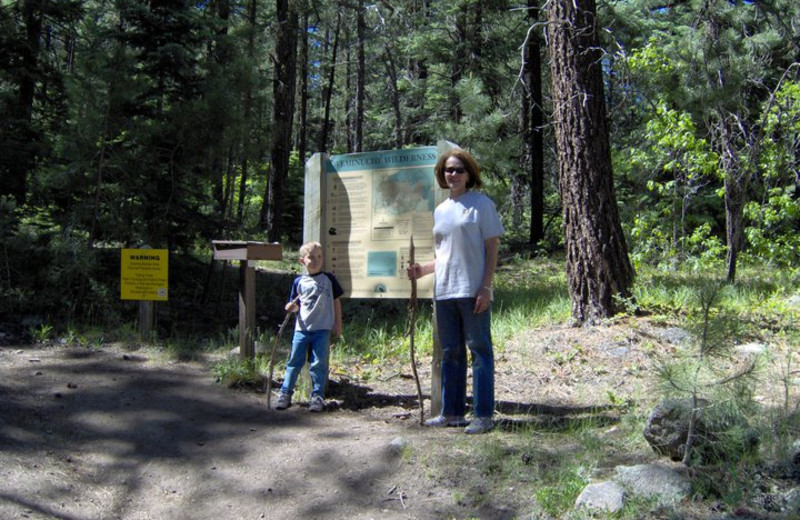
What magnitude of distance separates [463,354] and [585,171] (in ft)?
10.4

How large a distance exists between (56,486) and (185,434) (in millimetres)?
1068

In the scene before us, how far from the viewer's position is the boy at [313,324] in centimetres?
571

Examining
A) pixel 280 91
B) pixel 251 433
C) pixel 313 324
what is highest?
pixel 280 91

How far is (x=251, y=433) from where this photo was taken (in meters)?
5.21

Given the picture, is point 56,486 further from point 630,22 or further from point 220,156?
point 630,22

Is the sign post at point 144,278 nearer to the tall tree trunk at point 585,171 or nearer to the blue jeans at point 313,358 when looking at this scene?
the blue jeans at point 313,358

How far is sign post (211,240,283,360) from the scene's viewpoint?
21.3 ft

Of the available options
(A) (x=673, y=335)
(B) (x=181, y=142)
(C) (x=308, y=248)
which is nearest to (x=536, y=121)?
(B) (x=181, y=142)

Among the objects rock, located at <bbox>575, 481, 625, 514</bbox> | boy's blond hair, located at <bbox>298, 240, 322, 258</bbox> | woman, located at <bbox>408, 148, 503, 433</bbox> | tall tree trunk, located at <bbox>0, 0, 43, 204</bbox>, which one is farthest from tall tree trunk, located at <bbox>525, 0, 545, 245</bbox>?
rock, located at <bbox>575, 481, 625, 514</bbox>

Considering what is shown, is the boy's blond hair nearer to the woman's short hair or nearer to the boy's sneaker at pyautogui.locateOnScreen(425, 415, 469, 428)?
the woman's short hair

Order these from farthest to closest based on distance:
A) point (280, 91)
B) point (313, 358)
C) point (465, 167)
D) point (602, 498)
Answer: point (280, 91), point (313, 358), point (465, 167), point (602, 498)

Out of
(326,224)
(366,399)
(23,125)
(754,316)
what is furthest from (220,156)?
(754,316)

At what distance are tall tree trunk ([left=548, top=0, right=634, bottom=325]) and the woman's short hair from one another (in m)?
2.55

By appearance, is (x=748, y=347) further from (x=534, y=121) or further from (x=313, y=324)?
(x=534, y=121)
